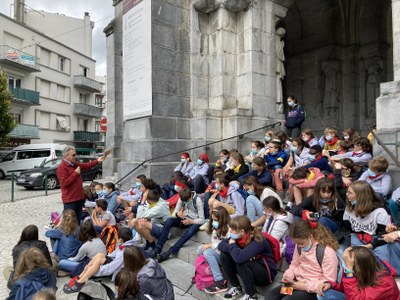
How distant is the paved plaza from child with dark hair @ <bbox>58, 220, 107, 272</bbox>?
0.70ft

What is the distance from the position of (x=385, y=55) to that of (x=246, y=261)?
12.1m

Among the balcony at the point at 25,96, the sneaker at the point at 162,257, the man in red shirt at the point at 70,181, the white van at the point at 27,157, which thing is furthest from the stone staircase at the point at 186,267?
the balcony at the point at 25,96

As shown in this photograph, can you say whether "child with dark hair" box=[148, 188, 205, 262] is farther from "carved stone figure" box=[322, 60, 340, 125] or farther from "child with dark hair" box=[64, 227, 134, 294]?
"carved stone figure" box=[322, 60, 340, 125]

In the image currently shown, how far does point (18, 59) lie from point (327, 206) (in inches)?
1219

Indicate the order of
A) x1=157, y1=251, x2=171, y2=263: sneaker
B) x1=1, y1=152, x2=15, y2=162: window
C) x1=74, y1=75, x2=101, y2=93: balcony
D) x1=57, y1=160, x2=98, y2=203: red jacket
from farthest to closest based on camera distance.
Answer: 1. x1=74, y1=75, x2=101, y2=93: balcony
2. x1=1, y1=152, x2=15, y2=162: window
3. x1=57, y1=160, x2=98, y2=203: red jacket
4. x1=157, y1=251, x2=171, y2=263: sneaker

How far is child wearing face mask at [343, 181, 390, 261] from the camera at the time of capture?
3.73m

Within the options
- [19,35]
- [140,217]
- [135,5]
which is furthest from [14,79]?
[140,217]

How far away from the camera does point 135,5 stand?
9836mm

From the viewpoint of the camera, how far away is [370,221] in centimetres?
384

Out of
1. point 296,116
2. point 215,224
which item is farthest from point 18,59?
point 215,224

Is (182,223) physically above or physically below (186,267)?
above

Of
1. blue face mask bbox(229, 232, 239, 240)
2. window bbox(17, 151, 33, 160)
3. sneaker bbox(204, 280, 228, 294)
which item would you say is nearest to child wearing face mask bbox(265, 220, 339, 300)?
blue face mask bbox(229, 232, 239, 240)

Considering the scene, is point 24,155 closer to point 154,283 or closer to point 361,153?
point 361,153

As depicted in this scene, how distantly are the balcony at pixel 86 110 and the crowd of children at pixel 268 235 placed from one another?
108 feet
